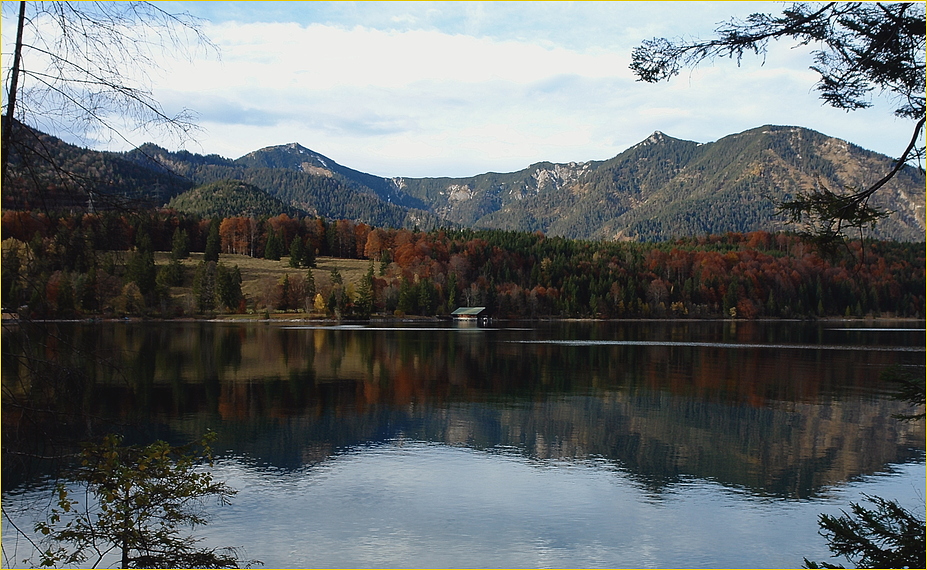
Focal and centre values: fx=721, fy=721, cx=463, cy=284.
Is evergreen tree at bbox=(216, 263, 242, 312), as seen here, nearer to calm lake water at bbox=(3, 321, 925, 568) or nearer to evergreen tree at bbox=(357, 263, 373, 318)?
evergreen tree at bbox=(357, 263, 373, 318)

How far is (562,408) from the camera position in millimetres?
31109

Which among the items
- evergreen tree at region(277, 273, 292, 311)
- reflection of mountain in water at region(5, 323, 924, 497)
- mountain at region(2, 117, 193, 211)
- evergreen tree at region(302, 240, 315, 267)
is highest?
evergreen tree at region(302, 240, 315, 267)

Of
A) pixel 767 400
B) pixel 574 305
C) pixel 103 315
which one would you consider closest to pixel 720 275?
pixel 574 305

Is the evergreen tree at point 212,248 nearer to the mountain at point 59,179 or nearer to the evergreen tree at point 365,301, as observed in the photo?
the evergreen tree at point 365,301

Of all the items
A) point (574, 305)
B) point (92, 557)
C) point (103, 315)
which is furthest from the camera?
point (574, 305)

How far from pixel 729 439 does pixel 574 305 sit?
409ft

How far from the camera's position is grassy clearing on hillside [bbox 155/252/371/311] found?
133m

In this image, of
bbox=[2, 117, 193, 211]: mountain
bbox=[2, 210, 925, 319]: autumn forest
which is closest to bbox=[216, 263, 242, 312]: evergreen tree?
bbox=[2, 210, 925, 319]: autumn forest

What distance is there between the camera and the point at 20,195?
6.45m

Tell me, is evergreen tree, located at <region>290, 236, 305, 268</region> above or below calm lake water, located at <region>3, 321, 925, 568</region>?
above

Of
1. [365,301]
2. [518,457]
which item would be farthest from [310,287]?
[518,457]

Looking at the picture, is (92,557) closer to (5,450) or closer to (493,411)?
(5,450)

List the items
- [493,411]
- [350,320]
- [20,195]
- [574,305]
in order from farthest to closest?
[574,305] → [350,320] → [493,411] → [20,195]

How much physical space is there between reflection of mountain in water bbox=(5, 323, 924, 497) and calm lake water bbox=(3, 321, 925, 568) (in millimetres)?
131
